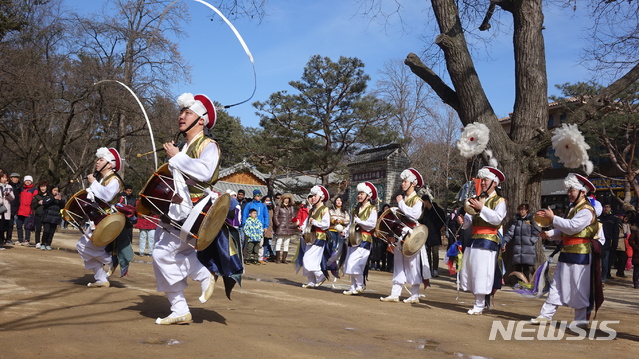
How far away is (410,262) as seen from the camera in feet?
28.4

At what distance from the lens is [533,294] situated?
7.46m

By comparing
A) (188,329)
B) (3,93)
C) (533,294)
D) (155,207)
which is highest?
(3,93)

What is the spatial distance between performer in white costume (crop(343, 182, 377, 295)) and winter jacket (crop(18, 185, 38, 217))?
8.49 meters

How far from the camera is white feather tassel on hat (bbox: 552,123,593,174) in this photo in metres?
7.24

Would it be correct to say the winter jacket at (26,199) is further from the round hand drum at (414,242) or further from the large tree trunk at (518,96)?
the large tree trunk at (518,96)

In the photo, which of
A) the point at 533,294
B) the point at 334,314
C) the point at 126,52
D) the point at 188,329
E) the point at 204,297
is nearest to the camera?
the point at 188,329

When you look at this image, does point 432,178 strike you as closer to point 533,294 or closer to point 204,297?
point 533,294

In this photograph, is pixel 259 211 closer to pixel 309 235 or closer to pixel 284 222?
pixel 284 222

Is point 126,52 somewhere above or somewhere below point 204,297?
above

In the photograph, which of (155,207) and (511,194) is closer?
(155,207)

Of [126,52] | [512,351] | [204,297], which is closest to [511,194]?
[512,351]

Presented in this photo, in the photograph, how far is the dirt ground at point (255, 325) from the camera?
14.7 ft

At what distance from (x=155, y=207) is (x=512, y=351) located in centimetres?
348

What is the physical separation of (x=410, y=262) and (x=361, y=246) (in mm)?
994
